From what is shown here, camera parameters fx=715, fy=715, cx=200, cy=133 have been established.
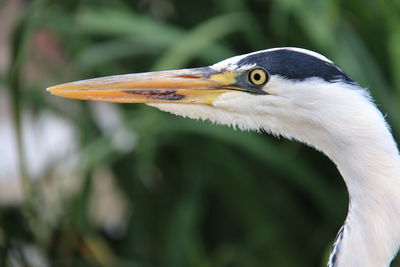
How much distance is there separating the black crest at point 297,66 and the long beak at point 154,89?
120mm

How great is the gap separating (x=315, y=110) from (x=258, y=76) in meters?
0.12

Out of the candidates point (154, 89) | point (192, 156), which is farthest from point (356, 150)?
point (192, 156)

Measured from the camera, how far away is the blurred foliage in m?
2.04

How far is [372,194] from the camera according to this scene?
114 centimetres

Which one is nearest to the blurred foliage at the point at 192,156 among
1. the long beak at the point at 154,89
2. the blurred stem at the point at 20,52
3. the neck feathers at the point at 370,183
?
the blurred stem at the point at 20,52

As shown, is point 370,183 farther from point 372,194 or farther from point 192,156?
point 192,156

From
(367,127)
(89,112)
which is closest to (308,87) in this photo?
(367,127)

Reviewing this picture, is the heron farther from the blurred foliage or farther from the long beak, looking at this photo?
the blurred foliage

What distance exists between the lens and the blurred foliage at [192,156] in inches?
80.4

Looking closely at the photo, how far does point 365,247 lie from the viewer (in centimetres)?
115

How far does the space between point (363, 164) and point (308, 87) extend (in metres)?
0.15

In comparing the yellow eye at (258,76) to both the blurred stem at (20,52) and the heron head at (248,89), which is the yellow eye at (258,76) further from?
the blurred stem at (20,52)

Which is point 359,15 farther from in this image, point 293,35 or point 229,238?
point 229,238

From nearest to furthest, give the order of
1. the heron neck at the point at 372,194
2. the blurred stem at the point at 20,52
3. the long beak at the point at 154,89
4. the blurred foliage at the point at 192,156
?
1. the heron neck at the point at 372,194
2. the long beak at the point at 154,89
3. the blurred stem at the point at 20,52
4. the blurred foliage at the point at 192,156
